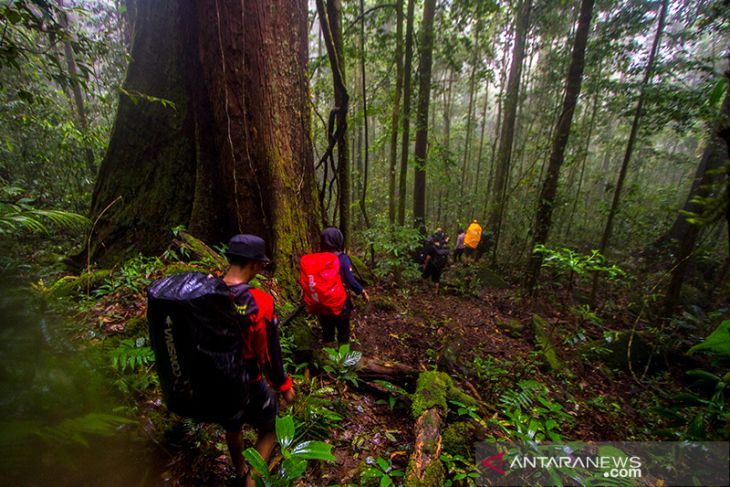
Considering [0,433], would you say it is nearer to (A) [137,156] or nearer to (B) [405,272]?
(A) [137,156]

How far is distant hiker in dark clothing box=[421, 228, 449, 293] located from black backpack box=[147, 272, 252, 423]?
7399 millimetres

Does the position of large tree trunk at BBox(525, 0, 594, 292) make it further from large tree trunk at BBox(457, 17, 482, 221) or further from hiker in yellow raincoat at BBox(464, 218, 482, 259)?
large tree trunk at BBox(457, 17, 482, 221)

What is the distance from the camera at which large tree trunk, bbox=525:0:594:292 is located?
6.72 metres

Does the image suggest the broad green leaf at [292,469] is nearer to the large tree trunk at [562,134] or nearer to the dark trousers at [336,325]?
the dark trousers at [336,325]

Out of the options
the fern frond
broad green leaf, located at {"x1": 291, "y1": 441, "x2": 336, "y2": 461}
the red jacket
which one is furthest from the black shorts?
the fern frond

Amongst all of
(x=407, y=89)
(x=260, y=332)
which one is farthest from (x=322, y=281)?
(x=407, y=89)

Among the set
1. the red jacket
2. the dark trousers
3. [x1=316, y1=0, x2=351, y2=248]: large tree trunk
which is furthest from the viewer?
[x1=316, y1=0, x2=351, y2=248]: large tree trunk

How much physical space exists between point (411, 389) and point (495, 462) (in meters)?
1.26

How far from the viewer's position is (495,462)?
2088 mm

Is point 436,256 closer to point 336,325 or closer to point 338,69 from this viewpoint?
point 336,325

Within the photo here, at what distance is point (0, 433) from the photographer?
53.4 inches

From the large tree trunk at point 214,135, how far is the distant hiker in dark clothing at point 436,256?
450 centimetres

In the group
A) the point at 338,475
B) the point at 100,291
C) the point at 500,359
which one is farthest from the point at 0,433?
the point at 500,359

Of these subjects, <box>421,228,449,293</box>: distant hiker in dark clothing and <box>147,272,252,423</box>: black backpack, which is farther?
<box>421,228,449,293</box>: distant hiker in dark clothing
